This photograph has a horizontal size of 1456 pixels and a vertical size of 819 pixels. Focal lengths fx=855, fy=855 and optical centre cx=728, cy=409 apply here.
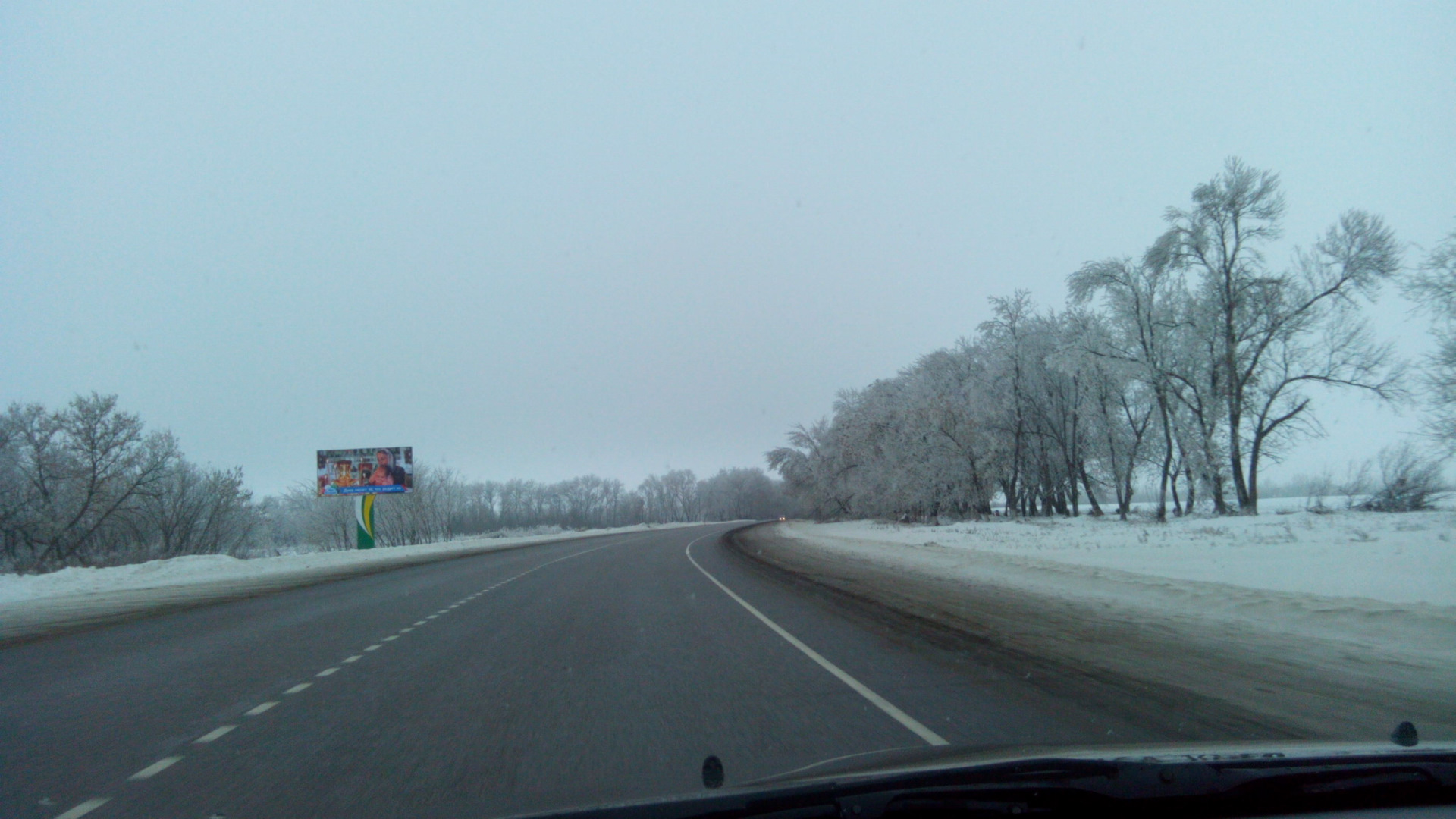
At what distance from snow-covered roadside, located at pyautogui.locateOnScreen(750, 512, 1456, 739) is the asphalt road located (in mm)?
1519

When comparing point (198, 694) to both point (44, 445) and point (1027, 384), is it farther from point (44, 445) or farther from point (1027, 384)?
point (1027, 384)

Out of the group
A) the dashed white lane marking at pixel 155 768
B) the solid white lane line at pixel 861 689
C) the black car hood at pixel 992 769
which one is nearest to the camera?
the black car hood at pixel 992 769

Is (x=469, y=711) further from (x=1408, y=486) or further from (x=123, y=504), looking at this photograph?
(x=123, y=504)

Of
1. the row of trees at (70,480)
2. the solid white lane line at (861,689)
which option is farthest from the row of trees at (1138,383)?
the row of trees at (70,480)

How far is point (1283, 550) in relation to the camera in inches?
695

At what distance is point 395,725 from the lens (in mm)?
6875

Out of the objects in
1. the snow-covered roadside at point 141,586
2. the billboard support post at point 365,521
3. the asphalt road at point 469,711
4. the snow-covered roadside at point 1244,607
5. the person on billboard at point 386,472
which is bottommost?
the snow-covered roadside at point 1244,607

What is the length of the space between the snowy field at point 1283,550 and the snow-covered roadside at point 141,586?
20.4m

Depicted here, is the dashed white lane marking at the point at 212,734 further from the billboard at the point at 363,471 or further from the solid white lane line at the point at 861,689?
the billboard at the point at 363,471

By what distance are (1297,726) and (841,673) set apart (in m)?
3.84

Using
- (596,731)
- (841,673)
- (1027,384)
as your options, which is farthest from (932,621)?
(1027,384)

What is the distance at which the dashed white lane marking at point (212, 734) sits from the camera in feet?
21.4

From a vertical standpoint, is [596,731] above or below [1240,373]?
below

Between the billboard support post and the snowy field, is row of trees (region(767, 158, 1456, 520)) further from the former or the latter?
the billboard support post
